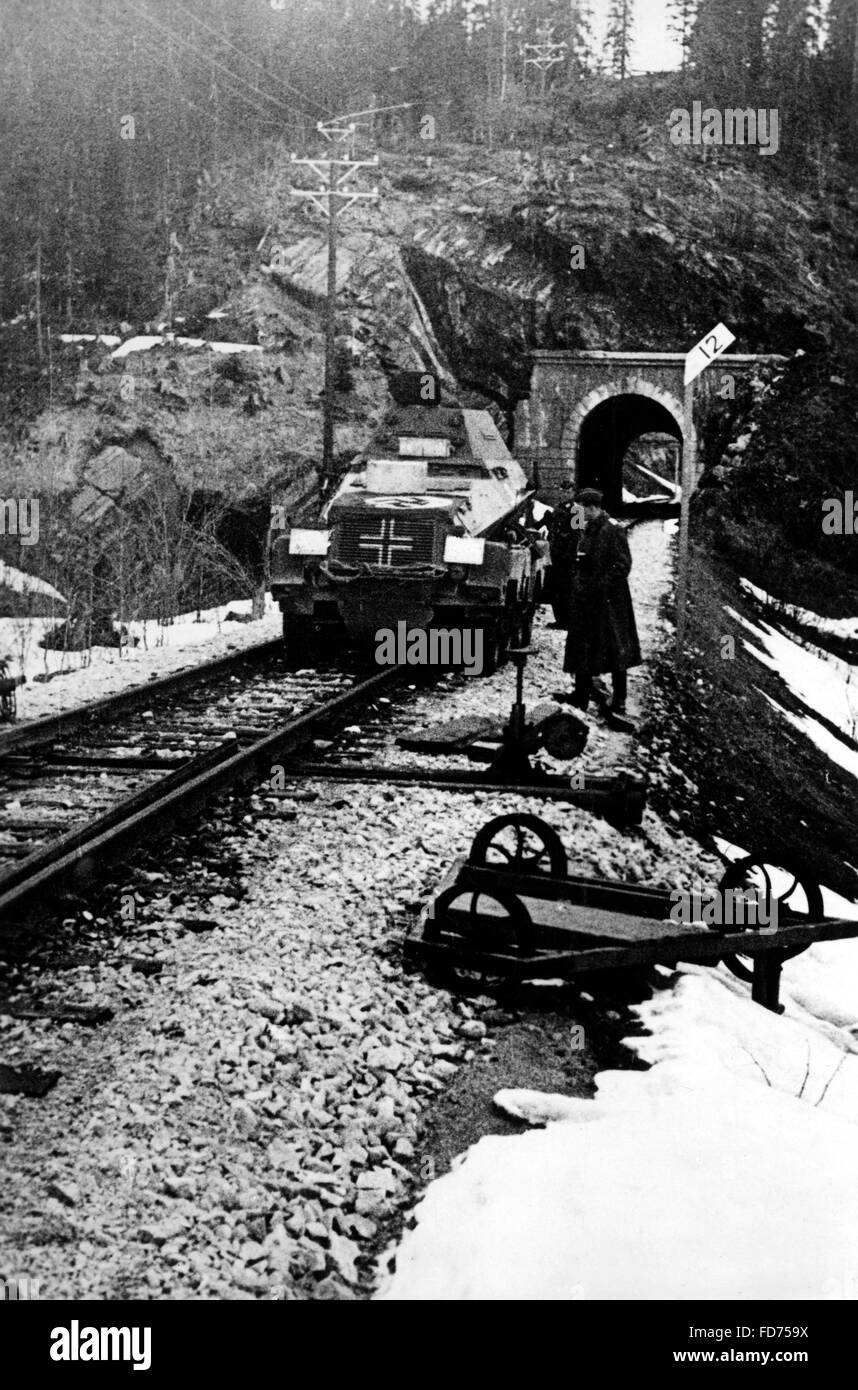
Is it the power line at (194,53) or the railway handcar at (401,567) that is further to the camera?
the power line at (194,53)

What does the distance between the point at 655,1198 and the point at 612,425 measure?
33376 millimetres

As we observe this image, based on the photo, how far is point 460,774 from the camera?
22.2ft

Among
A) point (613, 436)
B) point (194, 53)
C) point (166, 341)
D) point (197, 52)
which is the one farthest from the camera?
point (613, 436)

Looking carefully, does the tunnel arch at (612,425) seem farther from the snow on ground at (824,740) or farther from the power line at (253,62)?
the snow on ground at (824,740)

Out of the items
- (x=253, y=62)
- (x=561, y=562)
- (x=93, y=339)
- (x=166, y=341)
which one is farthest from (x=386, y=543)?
(x=93, y=339)

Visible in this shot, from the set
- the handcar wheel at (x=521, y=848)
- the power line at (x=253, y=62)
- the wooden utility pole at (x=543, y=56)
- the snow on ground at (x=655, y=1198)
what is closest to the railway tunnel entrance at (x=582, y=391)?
the wooden utility pole at (x=543, y=56)

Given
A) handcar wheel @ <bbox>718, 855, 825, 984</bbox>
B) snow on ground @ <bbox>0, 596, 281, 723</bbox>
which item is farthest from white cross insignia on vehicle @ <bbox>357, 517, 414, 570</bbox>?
handcar wheel @ <bbox>718, 855, 825, 984</bbox>

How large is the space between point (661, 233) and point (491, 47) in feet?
21.1

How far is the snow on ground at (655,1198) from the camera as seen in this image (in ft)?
9.45

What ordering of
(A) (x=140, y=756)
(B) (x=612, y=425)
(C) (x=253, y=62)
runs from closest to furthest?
(A) (x=140, y=756), (C) (x=253, y=62), (B) (x=612, y=425)

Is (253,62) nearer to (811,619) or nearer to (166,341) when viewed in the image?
(166,341)

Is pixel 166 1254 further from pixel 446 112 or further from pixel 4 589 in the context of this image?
pixel 446 112

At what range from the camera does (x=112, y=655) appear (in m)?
13.1

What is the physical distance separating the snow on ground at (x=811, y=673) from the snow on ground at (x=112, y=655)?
6.24 meters
